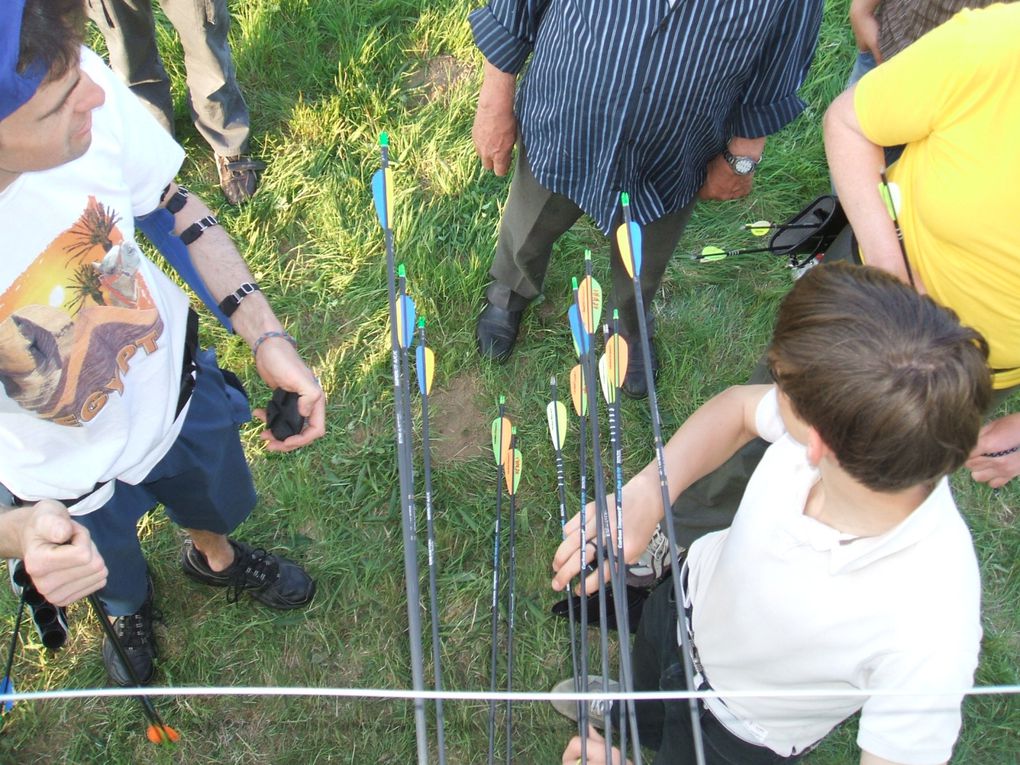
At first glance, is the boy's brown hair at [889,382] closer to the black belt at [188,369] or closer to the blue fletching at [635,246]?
the blue fletching at [635,246]

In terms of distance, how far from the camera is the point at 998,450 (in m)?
1.78

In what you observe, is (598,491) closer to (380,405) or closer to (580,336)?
(580,336)

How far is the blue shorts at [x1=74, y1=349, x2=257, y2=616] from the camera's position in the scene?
63.2 inches

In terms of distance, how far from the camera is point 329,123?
2969 mm

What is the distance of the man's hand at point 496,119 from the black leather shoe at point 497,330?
20.4 inches

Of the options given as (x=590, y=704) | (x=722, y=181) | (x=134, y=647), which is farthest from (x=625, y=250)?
(x=134, y=647)

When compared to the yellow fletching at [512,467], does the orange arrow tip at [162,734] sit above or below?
below

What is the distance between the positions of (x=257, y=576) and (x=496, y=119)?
1323 millimetres

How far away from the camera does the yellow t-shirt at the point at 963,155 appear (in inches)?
52.4

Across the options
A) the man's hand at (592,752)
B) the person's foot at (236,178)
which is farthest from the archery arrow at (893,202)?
the person's foot at (236,178)

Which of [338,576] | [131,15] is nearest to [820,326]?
[338,576]

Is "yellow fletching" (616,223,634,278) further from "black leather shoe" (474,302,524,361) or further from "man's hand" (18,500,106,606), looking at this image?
"black leather shoe" (474,302,524,361)

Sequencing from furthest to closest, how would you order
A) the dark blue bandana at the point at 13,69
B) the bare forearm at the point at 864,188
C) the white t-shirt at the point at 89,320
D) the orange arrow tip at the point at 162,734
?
the orange arrow tip at the point at 162,734
the bare forearm at the point at 864,188
the white t-shirt at the point at 89,320
the dark blue bandana at the point at 13,69

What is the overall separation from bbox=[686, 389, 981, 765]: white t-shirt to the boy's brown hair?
0.12 meters
